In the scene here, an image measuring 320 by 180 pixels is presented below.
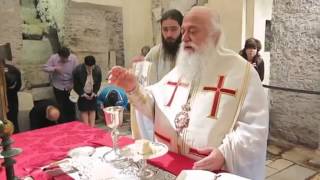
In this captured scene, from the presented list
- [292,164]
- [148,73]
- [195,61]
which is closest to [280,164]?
[292,164]

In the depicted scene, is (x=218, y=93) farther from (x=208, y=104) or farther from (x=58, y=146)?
(x=58, y=146)

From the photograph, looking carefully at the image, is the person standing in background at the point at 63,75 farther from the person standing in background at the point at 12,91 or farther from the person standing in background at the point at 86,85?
the person standing in background at the point at 12,91

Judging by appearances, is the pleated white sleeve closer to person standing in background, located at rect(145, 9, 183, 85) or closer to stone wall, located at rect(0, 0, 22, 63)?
person standing in background, located at rect(145, 9, 183, 85)

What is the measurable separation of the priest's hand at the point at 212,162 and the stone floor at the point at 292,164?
2.13 m

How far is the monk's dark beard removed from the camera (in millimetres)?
2543

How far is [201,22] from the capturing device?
1.56 metres

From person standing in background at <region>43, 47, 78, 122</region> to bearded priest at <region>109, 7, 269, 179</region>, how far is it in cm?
342

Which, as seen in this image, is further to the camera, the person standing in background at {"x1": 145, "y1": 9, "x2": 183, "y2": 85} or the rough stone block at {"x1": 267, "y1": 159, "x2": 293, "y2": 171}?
the rough stone block at {"x1": 267, "y1": 159, "x2": 293, "y2": 171}

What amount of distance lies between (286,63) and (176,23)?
2.31 meters

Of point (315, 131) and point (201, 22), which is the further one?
point (315, 131)

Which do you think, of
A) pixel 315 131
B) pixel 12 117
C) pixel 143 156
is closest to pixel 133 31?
pixel 12 117

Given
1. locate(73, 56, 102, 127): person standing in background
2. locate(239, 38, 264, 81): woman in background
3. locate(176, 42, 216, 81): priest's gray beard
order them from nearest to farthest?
locate(176, 42, 216, 81): priest's gray beard, locate(239, 38, 264, 81): woman in background, locate(73, 56, 102, 127): person standing in background

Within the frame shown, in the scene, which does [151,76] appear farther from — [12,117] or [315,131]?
[315,131]

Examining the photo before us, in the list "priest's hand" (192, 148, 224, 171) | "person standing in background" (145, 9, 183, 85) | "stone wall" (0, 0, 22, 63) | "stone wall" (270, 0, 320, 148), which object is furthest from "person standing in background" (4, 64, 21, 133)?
"stone wall" (270, 0, 320, 148)
